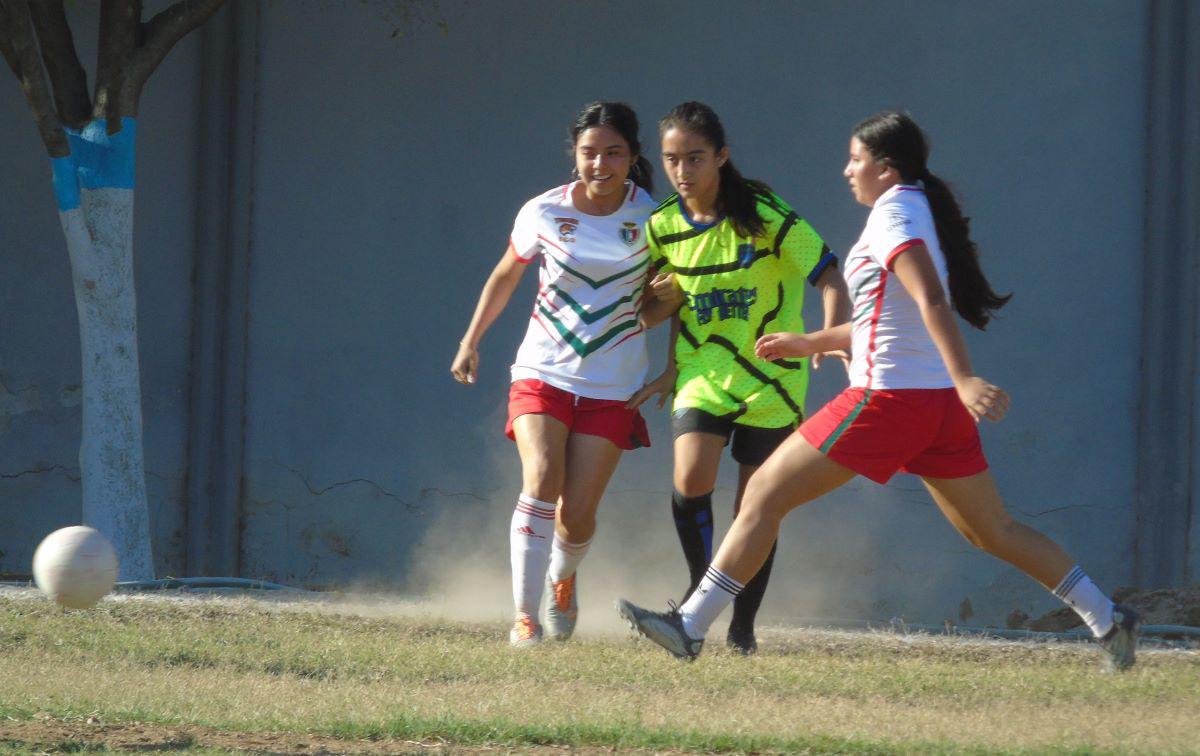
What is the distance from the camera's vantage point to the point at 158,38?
7449 millimetres

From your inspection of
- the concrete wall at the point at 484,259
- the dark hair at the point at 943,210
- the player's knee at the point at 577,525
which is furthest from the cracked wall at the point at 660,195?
the dark hair at the point at 943,210

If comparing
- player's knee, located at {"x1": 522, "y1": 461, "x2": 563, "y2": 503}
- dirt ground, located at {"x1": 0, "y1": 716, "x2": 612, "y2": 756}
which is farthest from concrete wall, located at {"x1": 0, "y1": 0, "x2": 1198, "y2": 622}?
dirt ground, located at {"x1": 0, "y1": 716, "x2": 612, "y2": 756}

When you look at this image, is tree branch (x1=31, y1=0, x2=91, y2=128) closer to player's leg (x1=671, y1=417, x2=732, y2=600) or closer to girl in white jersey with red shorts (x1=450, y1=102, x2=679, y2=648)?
girl in white jersey with red shorts (x1=450, y1=102, x2=679, y2=648)

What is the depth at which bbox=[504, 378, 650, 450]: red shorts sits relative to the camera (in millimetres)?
5902

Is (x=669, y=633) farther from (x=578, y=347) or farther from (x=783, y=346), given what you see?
(x=578, y=347)

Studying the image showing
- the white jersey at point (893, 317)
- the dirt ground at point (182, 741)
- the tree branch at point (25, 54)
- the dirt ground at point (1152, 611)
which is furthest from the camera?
the tree branch at point (25, 54)

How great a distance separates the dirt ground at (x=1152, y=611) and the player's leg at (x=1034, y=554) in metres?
1.48

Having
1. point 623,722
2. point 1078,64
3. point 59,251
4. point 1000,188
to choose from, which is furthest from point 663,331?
point 623,722

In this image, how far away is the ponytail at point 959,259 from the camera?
511cm

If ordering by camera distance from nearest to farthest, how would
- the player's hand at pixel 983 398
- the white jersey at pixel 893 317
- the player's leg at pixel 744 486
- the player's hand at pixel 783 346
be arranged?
the player's hand at pixel 983 398
the white jersey at pixel 893 317
the player's hand at pixel 783 346
the player's leg at pixel 744 486

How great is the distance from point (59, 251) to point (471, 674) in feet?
15.7

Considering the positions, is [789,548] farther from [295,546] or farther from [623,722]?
[623,722]

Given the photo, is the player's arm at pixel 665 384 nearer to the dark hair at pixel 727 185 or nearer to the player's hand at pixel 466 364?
the dark hair at pixel 727 185

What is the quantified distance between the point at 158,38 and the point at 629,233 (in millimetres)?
2893
